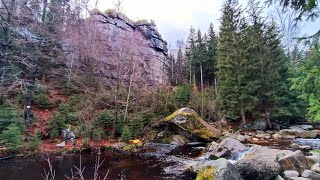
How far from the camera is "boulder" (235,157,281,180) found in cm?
781

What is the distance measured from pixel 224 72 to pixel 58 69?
660 inches

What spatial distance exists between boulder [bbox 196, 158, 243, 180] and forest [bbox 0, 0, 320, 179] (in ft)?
22.3

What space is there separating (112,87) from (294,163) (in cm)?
1474

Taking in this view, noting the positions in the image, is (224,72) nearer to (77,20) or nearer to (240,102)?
(240,102)

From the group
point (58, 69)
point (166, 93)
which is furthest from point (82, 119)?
point (58, 69)

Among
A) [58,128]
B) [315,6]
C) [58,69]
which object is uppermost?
[58,69]

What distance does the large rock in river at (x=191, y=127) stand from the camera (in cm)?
1712

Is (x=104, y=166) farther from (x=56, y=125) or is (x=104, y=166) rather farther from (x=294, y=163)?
(x=294, y=163)

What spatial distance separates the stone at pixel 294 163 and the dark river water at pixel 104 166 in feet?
10.3

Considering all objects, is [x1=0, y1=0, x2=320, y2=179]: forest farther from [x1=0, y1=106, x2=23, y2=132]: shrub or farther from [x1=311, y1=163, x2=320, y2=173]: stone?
[x1=311, y1=163, x2=320, y2=173]: stone

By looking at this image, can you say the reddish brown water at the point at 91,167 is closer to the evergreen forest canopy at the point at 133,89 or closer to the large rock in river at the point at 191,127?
the evergreen forest canopy at the point at 133,89

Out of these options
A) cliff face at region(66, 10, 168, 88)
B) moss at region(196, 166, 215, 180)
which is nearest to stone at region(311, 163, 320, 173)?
moss at region(196, 166, 215, 180)

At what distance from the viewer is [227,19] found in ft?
82.9

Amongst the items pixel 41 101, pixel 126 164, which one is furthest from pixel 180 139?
pixel 41 101
